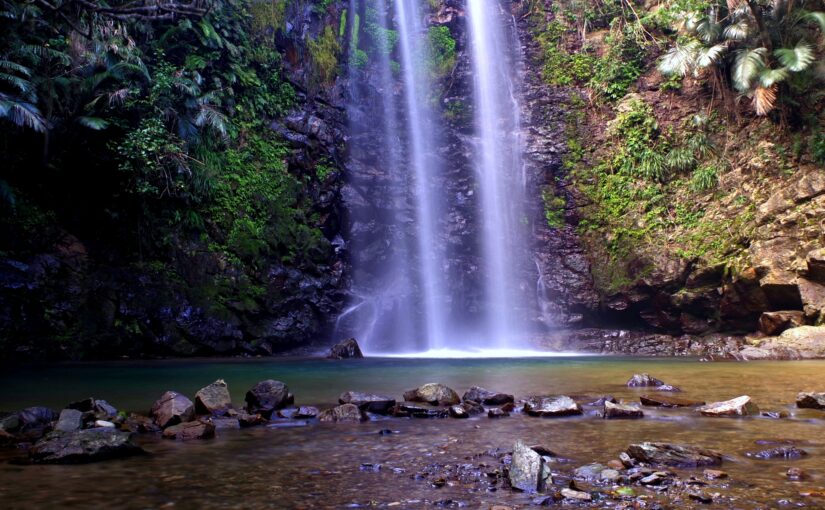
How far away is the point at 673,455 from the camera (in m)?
3.71

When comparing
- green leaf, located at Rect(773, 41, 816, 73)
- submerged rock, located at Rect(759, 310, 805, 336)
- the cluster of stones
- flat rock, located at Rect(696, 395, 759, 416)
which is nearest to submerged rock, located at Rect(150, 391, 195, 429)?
the cluster of stones

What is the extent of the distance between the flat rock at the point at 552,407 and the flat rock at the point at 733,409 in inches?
47.1

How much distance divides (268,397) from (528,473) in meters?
3.57

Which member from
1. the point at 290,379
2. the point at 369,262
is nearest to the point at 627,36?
the point at 369,262

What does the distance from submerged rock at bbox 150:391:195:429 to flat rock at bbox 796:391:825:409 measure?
19.5 ft

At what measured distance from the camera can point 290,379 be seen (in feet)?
30.1

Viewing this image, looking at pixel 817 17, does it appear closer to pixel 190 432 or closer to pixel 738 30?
pixel 738 30

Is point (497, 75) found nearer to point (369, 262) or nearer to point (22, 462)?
point (369, 262)

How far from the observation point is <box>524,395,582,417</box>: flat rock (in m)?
5.55

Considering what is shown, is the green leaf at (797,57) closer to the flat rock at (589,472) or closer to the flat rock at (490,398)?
the flat rock at (490,398)

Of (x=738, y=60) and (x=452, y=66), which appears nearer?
(x=738, y=60)

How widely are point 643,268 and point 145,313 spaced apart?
13.2 metres

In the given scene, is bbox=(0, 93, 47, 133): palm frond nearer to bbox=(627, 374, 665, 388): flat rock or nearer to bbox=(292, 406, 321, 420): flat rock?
bbox=(292, 406, 321, 420): flat rock

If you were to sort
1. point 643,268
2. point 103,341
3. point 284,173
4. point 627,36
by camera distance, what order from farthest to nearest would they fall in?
1. point 627,36
2. point 284,173
3. point 643,268
4. point 103,341
